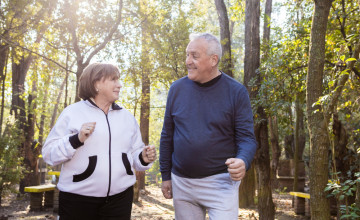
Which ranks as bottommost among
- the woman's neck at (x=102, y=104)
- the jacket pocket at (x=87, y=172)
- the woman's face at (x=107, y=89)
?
the jacket pocket at (x=87, y=172)

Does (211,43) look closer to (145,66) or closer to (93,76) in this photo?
(93,76)

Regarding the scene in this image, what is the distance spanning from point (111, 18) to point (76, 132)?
313 inches

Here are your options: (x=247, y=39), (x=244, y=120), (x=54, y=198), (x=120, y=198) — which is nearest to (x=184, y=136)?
(x=244, y=120)

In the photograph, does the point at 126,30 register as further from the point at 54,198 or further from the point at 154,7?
the point at 54,198

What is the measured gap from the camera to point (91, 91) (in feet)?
10.5

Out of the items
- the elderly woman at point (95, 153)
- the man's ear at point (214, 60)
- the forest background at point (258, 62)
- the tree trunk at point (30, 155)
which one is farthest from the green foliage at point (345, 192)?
the tree trunk at point (30, 155)

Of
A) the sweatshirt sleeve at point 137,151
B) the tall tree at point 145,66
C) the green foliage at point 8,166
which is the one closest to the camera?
the sweatshirt sleeve at point 137,151

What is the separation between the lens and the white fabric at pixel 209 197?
3.00m

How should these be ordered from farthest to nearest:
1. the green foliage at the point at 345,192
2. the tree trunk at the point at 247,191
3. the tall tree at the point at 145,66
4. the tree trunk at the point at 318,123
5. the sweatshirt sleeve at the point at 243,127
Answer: the tree trunk at the point at 247,191, the tall tree at the point at 145,66, the tree trunk at the point at 318,123, the green foliage at the point at 345,192, the sweatshirt sleeve at the point at 243,127

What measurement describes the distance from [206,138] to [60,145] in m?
1.12

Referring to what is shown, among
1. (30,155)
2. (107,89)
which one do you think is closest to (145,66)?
(30,155)

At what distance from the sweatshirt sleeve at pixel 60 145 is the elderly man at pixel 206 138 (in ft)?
2.83

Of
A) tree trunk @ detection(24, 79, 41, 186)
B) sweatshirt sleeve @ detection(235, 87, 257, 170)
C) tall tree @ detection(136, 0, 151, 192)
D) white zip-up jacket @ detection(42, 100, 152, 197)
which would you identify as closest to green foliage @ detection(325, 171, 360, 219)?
sweatshirt sleeve @ detection(235, 87, 257, 170)

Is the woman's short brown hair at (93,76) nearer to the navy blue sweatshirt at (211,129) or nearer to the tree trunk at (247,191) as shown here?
the navy blue sweatshirt at (211,129)
